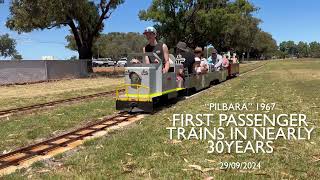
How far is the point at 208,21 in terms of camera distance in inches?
2078

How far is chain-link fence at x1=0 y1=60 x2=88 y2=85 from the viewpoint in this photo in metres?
29.3

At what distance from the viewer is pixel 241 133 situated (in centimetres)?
825

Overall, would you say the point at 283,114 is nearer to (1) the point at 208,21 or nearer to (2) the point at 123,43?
(1) the point at 208,21

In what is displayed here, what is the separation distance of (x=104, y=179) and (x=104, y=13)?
36.8 m

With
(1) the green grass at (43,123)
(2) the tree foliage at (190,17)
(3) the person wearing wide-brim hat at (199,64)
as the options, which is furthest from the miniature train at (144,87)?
(2) the tree foliage at (190,17)

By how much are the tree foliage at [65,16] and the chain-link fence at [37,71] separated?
3729mm

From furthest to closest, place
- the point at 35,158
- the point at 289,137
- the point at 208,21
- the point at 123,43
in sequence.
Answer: the point at 123,43, the point at 208,21, the point at 289,137, the point at 35,158

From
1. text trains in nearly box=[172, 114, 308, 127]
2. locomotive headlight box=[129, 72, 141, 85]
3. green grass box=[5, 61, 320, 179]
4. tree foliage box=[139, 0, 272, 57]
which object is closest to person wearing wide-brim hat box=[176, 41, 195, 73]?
locomotive headlight box=[129, 72, 141, 85]

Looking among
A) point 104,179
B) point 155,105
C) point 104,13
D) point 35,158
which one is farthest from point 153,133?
point 104,13

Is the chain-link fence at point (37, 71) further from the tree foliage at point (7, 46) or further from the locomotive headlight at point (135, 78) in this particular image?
the tree foliage at point (7, 46)

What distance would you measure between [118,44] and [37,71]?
117m

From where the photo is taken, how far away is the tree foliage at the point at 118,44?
129575 millimetres

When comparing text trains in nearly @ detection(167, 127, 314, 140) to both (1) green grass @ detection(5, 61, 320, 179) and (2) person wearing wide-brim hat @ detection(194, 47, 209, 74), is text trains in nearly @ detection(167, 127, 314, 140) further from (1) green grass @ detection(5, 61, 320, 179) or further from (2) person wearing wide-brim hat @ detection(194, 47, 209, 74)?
(2) person wearing wide-brim hat @ detection(194, 47, 209, 74)

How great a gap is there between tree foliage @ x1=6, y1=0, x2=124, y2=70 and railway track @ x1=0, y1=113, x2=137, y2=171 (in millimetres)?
24481
